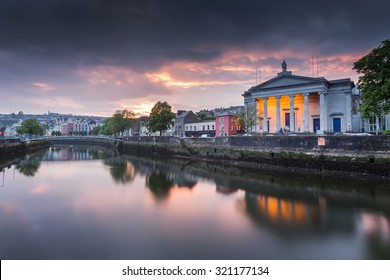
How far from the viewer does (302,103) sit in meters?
32.5

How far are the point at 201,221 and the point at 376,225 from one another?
5958 mm

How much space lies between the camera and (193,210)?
35.9 feet

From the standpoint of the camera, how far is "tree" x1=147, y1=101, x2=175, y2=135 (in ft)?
148

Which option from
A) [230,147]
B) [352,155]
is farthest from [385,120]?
[230,147]

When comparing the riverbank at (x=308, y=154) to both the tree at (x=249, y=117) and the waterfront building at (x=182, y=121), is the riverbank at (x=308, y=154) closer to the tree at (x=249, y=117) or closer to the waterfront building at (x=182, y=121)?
the tree at (x=249, y=117)

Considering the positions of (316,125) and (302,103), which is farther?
(302,103)

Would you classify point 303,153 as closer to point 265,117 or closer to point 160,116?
point 265,117

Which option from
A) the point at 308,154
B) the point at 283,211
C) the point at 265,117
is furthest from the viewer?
the point at 265,117

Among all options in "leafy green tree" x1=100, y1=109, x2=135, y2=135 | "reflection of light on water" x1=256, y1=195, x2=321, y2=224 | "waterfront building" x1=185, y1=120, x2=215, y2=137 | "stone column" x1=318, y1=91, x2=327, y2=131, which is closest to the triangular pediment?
"stone column" x1=318, y1=91, x2=327, y2=131

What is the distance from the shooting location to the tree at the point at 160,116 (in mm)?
45188

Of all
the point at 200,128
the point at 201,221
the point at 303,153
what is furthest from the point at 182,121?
the point at 201,221

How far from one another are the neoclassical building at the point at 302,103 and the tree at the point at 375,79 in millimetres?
12749

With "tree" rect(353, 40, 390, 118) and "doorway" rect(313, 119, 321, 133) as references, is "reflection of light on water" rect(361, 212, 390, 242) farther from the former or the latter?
"doorway" rect(313, 119, 321, 133)
